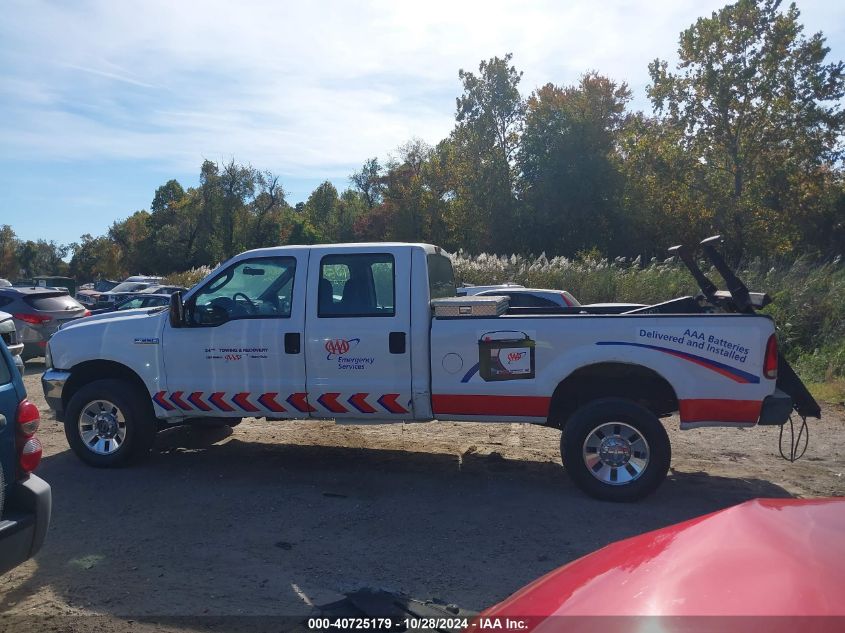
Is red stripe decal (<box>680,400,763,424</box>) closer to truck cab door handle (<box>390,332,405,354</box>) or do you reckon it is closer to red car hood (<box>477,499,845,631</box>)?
truck cab door handle (<box>390,332,405,354</box>)

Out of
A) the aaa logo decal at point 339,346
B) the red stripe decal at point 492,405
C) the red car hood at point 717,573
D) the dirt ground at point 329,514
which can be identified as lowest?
the dirt ground at point 329,514

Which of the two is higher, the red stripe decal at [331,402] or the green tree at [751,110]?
the green tree at [751,110]

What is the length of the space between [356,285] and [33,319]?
9944 mm

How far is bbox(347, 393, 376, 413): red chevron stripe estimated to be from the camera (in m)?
6.77

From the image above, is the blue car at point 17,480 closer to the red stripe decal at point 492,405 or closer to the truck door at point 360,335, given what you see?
the truck door at point 360,335

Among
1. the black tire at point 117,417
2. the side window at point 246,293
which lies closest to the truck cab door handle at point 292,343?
the side window at point 246,293

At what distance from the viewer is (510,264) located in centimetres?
2041

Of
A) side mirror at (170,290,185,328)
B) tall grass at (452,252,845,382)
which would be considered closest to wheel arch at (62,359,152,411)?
side mirror at (170,290,185,328)

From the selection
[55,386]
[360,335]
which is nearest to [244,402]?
[360,335]

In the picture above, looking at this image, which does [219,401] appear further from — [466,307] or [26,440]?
[26,440]

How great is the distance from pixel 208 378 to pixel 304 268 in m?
1.37

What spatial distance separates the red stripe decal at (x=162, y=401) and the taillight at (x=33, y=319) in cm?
856

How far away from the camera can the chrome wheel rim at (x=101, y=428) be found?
7.18m

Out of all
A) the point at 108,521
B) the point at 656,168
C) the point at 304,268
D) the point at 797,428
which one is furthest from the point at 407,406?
the point at 656,168
